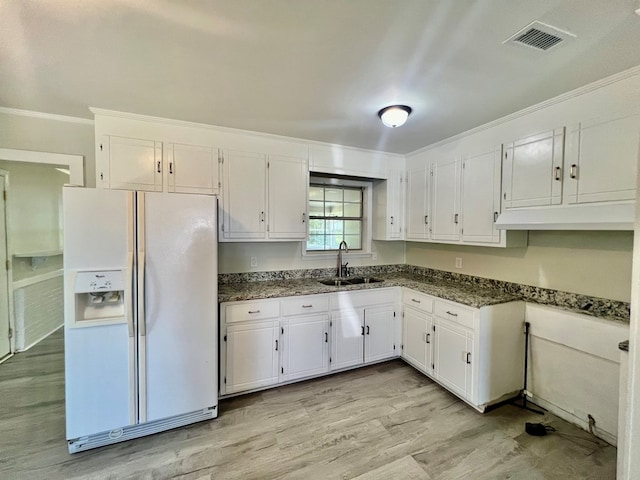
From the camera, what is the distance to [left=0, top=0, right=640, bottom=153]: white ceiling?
1.25 metres

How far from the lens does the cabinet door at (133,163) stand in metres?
2.35

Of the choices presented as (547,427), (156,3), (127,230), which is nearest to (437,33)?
(156,3)

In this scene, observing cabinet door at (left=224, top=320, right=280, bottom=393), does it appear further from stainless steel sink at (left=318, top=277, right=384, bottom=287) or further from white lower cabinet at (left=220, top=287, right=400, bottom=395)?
stainless steel sink at (left=318, top=277, right=384, bottom=287)

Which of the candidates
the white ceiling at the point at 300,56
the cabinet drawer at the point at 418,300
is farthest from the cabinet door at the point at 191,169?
the cabinet drawer at the point at 418,300

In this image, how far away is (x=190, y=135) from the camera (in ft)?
8.45

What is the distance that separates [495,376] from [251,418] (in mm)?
2061

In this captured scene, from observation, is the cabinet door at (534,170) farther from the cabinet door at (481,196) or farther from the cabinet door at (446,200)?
the cabinet door at (446,200)

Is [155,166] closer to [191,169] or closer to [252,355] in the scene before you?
[191,169]

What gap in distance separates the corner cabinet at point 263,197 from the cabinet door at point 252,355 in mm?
880

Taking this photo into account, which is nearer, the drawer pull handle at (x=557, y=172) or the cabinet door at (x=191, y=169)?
the drawer pull handle at (x=557, y=172)

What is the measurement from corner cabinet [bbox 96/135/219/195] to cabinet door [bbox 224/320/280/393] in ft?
4.43

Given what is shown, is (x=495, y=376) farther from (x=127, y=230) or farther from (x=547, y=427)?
(x=127, y=230)

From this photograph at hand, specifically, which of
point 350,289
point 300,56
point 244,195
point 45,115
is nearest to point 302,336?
point 350,289

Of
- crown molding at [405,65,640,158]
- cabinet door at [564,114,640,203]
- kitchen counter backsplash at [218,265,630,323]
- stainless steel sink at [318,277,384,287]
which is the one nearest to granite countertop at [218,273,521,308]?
kitchen counter backsplash at [218,265,630,323]
